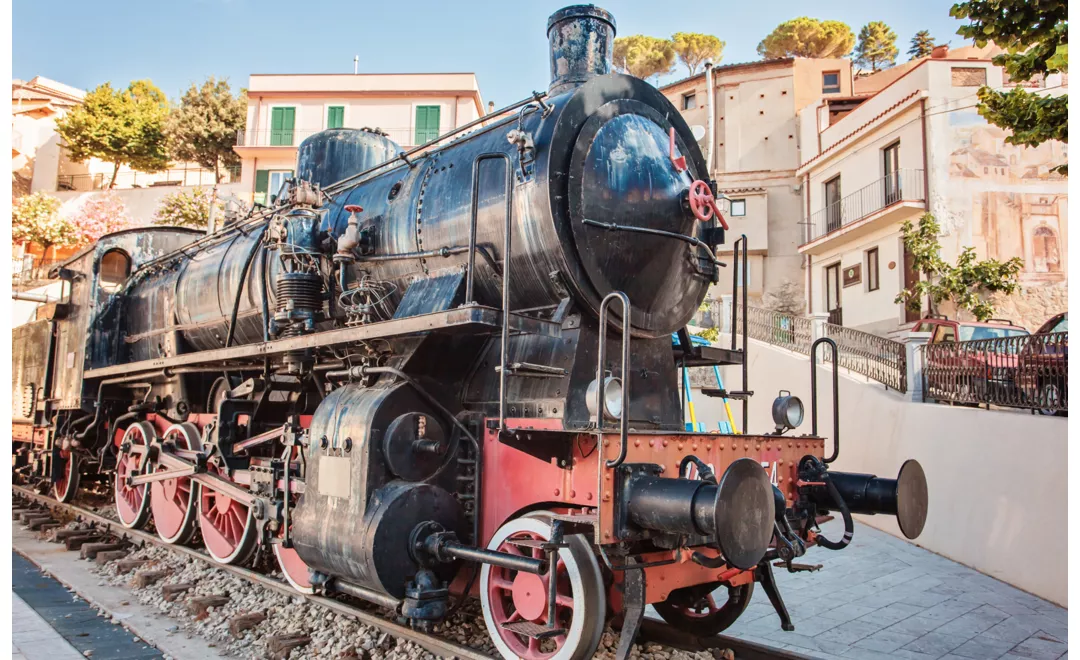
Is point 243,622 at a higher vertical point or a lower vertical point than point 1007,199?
lower

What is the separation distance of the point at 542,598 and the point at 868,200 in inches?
735

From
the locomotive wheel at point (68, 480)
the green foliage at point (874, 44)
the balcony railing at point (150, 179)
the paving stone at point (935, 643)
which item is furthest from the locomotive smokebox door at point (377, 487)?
the green foliage at point (874, 44)

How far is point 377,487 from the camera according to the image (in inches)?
157

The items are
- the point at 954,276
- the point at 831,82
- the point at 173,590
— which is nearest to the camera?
the point at 173,590

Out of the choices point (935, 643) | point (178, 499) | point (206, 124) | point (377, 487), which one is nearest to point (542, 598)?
point (377, 487)

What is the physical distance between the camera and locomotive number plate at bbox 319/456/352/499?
4.09 meters

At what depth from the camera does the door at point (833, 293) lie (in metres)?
20.8

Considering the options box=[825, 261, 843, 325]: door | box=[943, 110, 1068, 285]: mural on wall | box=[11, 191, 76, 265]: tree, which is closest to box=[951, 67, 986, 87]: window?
box=[943, 110, 1068, 285]: mural on wall

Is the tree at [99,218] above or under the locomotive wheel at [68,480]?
above

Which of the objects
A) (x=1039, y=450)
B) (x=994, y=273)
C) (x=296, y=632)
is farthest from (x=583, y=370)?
(x=994, y=273)

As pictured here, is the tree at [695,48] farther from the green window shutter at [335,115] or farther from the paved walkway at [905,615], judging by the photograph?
the paved walkway at [905,615]

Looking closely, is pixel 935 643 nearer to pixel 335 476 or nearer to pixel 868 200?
pixel 335 476

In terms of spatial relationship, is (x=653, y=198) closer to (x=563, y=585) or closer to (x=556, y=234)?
(x=556, y=234)

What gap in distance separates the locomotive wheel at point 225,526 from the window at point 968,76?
1769cm
